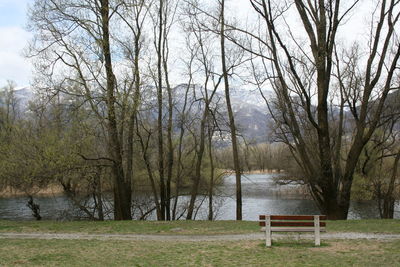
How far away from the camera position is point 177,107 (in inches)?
981

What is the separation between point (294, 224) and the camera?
9.09 m

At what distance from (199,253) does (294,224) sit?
7.42 feet

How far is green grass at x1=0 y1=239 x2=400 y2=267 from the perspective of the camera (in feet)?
24.5

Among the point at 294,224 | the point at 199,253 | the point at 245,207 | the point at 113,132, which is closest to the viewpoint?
the point at 199,253

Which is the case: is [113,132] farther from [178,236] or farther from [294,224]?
[294,224]

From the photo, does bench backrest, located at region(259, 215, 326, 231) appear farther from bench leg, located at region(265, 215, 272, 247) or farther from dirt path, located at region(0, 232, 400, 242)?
dirt path, located at region(0, 232, 400, 242)

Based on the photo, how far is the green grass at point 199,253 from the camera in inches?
294

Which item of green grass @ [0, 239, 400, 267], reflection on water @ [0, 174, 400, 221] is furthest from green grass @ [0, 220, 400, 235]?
reflection on water @ [0, 174, 400, 221]

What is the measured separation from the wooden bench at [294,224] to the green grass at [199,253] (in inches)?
13.6

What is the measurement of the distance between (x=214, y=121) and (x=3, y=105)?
4602cm

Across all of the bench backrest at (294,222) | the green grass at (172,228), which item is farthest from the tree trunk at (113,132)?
the bench backrest at (294,222)

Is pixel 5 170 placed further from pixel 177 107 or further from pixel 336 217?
pixel 336 217

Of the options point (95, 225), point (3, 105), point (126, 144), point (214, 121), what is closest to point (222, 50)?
point (214, 121)

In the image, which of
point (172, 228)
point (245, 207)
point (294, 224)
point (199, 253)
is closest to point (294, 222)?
point (294, 224)
